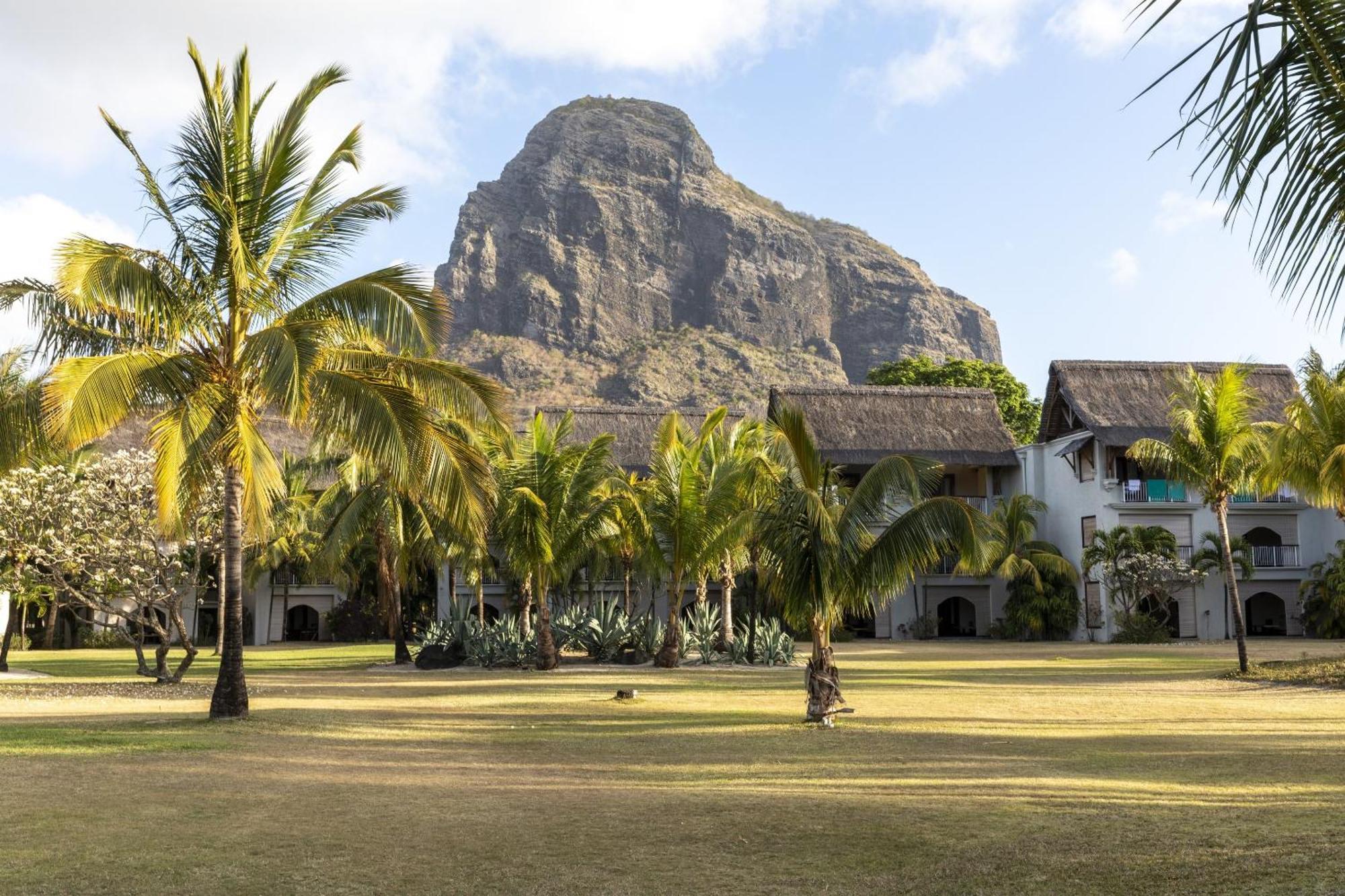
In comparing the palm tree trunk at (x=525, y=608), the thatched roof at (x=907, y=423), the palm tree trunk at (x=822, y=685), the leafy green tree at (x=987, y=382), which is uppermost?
the leafy green tree at (x=987, y=382)

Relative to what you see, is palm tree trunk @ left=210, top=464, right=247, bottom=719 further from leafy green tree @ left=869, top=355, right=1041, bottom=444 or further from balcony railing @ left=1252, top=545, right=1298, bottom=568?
leafy green tree @ left=869, top=355, right=1041, bottom=444

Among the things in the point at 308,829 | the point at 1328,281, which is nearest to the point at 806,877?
the point at 308,829

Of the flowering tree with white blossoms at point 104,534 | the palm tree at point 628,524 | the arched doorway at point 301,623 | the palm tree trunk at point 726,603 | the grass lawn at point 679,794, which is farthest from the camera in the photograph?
the arched doorway at point 301,623

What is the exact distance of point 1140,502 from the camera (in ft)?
114

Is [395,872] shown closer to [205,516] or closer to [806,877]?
[806,877]

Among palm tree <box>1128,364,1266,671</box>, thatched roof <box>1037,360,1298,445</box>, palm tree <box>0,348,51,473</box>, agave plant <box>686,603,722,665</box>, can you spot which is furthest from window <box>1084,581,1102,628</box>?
palm tree <box>0,348,51,473</box>

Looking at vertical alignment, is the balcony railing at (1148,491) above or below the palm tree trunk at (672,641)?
above

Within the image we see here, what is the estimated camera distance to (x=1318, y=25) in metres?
4.34

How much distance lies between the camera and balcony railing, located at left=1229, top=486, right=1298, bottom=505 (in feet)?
118

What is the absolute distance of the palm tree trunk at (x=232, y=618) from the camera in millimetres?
13500

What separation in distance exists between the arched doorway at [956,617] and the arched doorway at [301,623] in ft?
73.6

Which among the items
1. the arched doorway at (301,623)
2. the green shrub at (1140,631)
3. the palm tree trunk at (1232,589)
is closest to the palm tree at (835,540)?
the palm tree trunk at (1232,589)

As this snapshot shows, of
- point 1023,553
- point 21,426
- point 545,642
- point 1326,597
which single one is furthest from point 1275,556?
point 21,426

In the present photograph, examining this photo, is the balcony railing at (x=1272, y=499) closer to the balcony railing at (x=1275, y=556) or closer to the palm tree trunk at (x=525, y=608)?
the balcony railing at (x=1275, y=556)
